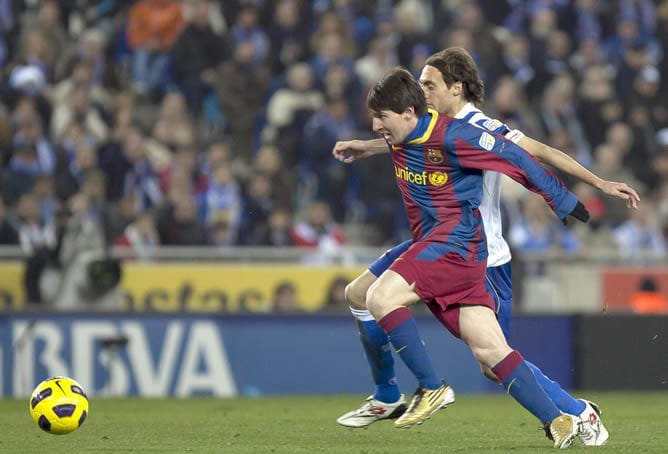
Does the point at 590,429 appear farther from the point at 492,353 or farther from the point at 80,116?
the point at 80,116

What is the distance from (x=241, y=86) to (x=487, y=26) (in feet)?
11.7

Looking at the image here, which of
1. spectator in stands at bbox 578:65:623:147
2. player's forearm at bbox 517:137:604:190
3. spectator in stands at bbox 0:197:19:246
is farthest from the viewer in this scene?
spectator in stands at bbox 578:65:623:147

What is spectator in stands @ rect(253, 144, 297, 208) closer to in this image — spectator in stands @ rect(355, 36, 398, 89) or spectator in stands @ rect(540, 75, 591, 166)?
spectator in stands @ rect(355, 36, 398, 89)

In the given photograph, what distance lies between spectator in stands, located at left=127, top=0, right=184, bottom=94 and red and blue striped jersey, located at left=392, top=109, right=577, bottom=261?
9.59 m

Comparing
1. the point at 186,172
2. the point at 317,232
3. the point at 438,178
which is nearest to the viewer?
the point at 438,178

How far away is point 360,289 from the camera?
8.33m

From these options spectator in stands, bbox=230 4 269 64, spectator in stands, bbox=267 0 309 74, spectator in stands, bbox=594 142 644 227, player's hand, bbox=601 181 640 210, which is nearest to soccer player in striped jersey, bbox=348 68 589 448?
player's hand, bbox=601 181 640 210

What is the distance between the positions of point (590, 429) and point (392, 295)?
4.39 feet

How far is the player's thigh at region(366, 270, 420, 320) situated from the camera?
7.77 m

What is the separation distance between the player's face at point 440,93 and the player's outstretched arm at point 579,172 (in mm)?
623

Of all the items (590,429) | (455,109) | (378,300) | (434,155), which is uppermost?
(455,109)

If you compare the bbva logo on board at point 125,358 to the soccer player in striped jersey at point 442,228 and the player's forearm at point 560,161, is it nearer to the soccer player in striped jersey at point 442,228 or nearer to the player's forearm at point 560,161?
the soccer player in striped jersey at point 442,228

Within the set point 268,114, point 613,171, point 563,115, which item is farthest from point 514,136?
point 563,115

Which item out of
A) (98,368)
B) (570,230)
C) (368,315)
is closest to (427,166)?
(368,315)
